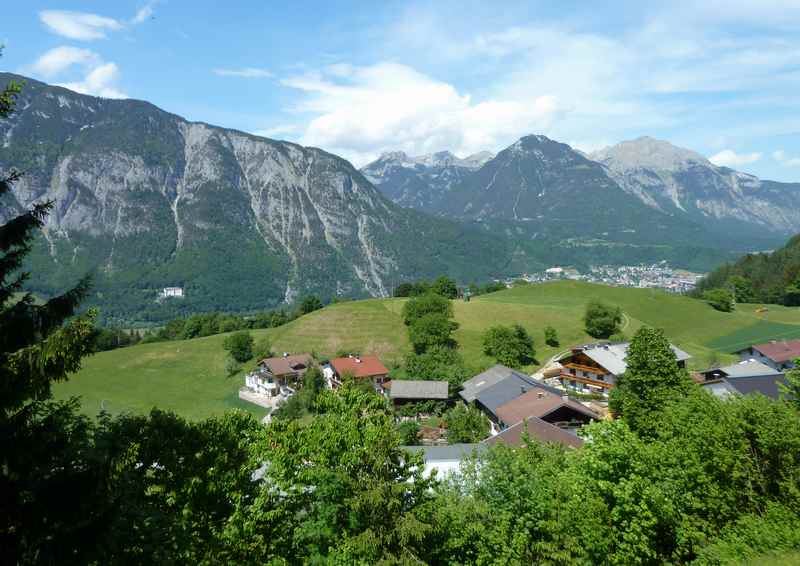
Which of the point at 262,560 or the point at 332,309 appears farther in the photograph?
the point at 332,309

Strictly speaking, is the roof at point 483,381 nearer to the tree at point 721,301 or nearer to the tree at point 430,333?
the tree at point 430,333

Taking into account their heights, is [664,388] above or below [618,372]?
above

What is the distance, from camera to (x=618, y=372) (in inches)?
2571

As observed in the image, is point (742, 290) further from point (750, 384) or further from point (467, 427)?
point (467, 427)

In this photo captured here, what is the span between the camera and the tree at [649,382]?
132 feet

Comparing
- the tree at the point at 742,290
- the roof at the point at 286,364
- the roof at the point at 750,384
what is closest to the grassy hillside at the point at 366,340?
the roof at the point at 286,364

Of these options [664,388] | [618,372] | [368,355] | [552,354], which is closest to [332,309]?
[368,355]

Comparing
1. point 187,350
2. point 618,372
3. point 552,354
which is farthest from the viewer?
point 187,350

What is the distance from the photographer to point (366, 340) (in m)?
93.4

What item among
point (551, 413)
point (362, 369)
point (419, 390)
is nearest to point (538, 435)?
point (551, 413)

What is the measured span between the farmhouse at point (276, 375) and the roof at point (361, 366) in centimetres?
546

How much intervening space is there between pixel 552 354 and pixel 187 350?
230ft

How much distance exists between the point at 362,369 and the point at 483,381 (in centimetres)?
1969

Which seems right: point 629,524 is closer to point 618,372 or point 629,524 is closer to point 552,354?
point 618,372
